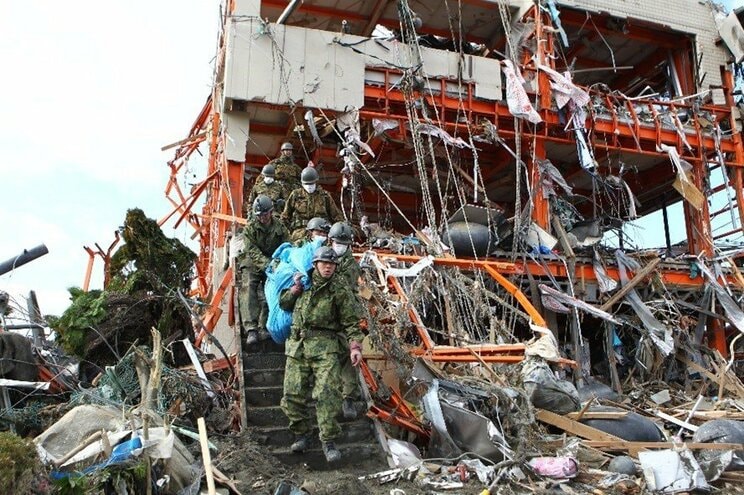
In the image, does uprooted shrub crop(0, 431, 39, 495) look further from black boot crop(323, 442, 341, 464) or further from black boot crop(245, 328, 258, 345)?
black boot crop(245, 328, 258, 345)

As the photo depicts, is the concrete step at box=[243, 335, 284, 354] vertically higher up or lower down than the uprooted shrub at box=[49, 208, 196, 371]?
lower down

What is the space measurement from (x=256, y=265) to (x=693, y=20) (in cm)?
1487

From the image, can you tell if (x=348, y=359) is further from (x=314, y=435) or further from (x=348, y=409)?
(x=314, y=435)

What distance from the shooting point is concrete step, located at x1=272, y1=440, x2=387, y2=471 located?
18.3 ft

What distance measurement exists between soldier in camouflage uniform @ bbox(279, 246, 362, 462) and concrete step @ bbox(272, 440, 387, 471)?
101 millimetres

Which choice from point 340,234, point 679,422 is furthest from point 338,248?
point 679,422

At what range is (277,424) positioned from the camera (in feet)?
19.6

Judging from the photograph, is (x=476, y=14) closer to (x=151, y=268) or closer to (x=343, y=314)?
(x=151, y=268)

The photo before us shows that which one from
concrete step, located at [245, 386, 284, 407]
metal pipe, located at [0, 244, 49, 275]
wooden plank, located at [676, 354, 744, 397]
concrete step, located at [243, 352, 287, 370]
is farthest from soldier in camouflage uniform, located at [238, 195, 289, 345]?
wooden plank, located at [676, 354, 744, 397]

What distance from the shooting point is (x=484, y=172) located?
1752 centimetres

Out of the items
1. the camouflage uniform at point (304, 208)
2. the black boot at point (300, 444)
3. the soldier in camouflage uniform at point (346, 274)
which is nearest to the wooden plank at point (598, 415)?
the soldier in camouflage uniform at point (346, 274)

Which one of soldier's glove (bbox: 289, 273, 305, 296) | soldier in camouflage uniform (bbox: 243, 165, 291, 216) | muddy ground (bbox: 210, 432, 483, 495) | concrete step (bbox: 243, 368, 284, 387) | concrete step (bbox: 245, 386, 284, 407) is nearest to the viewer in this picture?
muddy ground (bbox: 210, 432, 483, 495)

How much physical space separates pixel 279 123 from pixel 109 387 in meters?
8.82

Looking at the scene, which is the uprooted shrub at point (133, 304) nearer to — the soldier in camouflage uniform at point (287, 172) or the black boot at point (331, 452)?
the soldier in camouflage uniform at point (287, 172)
